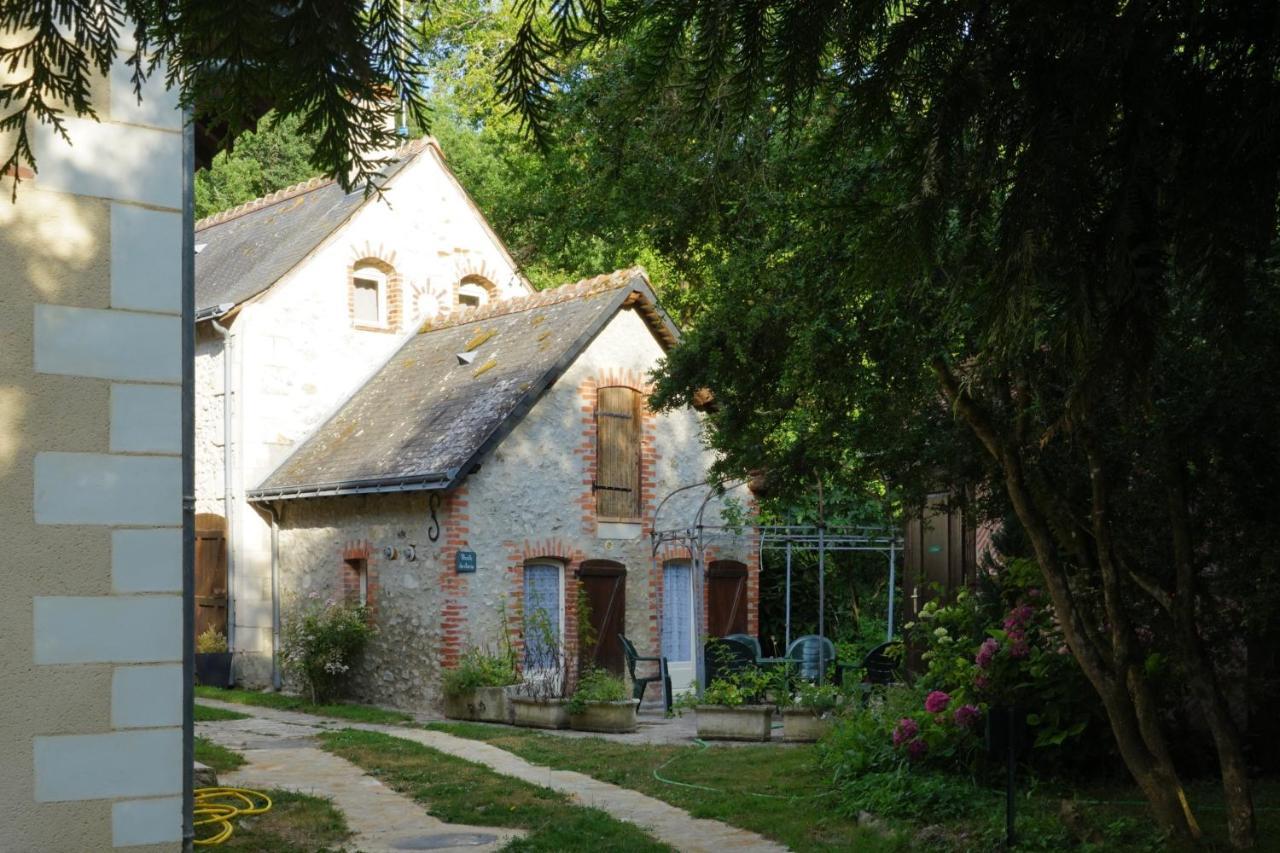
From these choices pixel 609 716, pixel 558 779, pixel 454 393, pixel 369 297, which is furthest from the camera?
pixel 369 297

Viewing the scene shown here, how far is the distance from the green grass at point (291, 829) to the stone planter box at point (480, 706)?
21.4 ft

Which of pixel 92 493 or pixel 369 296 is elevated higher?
pixel 369 296

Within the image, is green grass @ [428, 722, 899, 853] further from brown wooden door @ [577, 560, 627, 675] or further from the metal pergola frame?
the metal pergola frame

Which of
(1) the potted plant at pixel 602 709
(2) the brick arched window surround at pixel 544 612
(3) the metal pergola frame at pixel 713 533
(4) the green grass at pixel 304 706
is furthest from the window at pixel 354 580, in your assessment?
(1) the potted plant at pixel 602 709

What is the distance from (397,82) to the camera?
3.44 m

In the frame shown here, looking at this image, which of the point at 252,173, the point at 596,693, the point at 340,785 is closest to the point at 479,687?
the point at 596,693

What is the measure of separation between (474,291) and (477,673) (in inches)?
310

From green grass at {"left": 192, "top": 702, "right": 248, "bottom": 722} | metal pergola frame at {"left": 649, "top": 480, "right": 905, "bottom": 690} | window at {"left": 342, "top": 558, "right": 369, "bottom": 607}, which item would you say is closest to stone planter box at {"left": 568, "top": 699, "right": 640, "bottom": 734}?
metal pergola frame at {"left": 649, "top": 480, "right": 905, "bottom": 690}

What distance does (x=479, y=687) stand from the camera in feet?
53.1

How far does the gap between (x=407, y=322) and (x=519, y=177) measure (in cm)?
387

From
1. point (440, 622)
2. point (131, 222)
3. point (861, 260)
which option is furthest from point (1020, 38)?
point (440, 622)

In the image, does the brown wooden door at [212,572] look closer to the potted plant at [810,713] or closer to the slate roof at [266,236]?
the slate roof at [266,236]

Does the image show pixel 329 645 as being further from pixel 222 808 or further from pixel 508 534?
pixel 222 808

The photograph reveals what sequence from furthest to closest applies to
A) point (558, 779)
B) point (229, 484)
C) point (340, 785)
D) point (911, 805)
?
1. point (229, 484)
2. point (558, 779)
3. point (340, 785)
4. point (911, 805)
